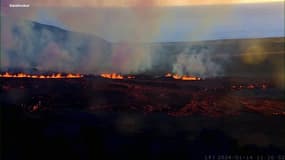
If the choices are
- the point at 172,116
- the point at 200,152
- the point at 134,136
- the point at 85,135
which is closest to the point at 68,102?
the point at 85,135

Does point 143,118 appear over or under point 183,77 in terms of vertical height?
under

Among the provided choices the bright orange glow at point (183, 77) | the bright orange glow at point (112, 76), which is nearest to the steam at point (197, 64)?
the bright orange glow at point (183, 77)

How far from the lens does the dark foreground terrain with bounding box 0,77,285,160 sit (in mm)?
2559

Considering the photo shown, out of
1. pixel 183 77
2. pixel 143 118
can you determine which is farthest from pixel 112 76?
pixel 183 77

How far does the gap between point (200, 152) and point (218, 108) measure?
293 mm

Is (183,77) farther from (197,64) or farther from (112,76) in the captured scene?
(112,76)

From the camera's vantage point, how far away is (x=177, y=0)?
2.56m

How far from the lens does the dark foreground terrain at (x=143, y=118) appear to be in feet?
8.39

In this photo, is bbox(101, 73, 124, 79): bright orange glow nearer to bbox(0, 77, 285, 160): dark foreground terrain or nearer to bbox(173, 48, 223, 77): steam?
bbox(0, 77, 285, 160): dark foreground terrain

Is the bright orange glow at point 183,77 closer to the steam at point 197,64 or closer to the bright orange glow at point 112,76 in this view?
the steam at point 197,64

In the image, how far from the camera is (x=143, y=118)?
2590 millimetres

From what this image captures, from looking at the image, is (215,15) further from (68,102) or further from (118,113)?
(68,102)

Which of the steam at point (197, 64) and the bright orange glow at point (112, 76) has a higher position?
the steam at point (197, 64)

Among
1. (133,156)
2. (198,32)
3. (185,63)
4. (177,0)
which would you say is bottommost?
(133,156)
